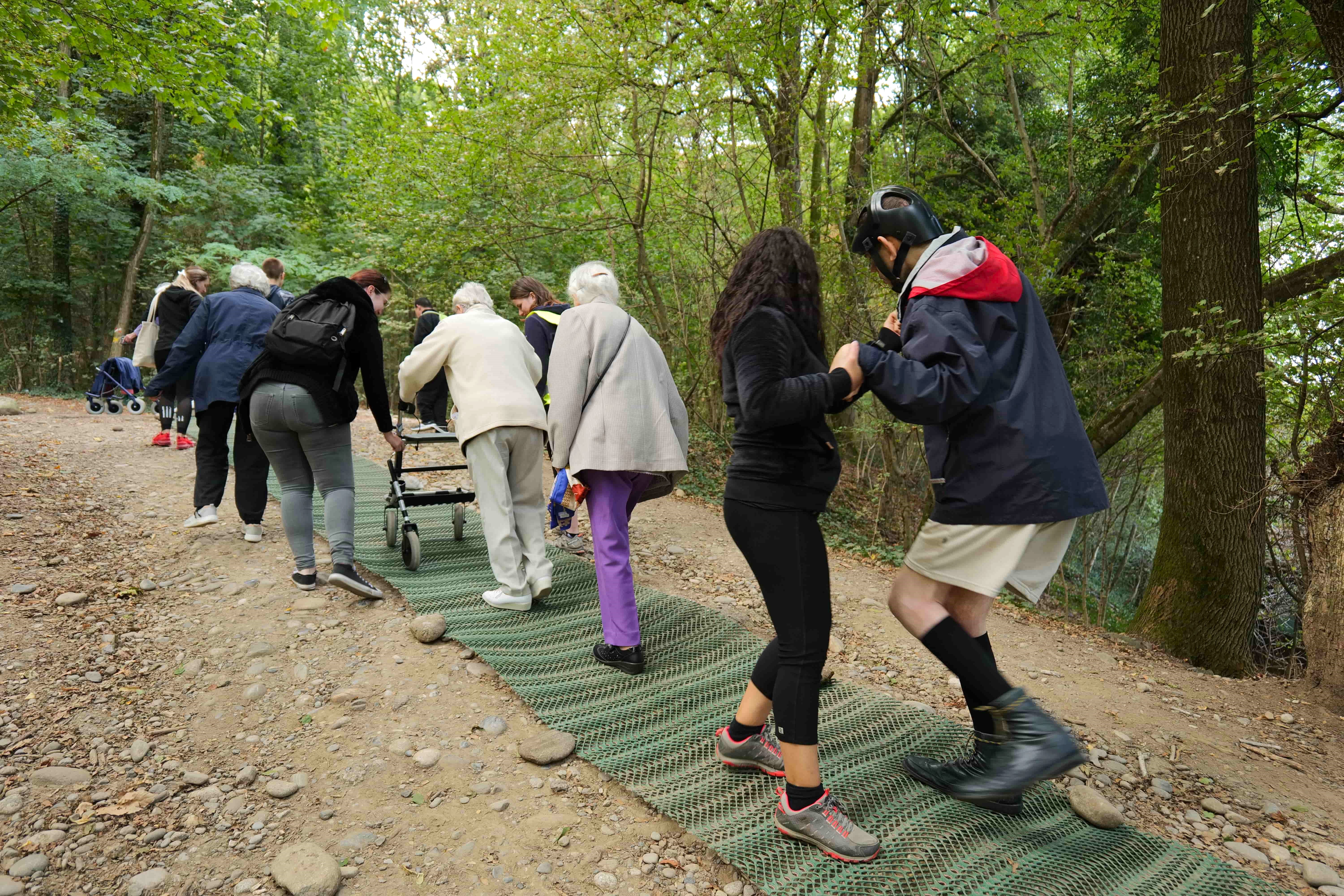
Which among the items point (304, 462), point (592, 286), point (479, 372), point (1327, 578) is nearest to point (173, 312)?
point (304, 462)

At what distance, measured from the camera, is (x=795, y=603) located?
2453 millimetres

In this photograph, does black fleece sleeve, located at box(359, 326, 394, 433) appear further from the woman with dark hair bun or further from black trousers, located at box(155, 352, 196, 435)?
the woman with dark hair bun

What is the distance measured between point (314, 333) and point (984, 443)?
3554mm

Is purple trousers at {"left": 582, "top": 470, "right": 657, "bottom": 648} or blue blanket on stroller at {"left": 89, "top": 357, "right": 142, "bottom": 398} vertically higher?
blue blanket on stroller at {"left": 89, "top": 357, "right": 142, "bottom": 398}

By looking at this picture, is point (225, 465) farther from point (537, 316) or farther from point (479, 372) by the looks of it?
point (479, 372)

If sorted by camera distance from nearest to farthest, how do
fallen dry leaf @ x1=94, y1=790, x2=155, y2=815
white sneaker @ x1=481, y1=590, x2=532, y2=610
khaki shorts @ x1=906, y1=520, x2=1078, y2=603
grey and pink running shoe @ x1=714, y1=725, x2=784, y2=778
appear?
khaki shorts @ x1=906, y1=520, x2=1078, y2=603 < fallen dry leaf @ x1=94, y1=790, x2=155, y2=815 < grey and pink running shoe @ x1=714, y1=725, x2=784, y2=778 < white sneaker @ x1=481, y1=590, x2=532, y2=610

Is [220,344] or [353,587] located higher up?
[220,344]

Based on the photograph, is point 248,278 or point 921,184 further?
point 921,184

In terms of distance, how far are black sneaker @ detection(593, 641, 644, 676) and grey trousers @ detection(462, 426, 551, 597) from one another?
2.54 feet

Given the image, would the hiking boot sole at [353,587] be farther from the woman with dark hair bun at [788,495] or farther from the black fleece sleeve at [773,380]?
the black fleece sleeve at [773,380]

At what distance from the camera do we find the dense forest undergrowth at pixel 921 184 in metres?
5.57

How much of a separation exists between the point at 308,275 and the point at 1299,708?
48.8 ft

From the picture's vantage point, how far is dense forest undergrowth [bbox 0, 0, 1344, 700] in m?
5.57

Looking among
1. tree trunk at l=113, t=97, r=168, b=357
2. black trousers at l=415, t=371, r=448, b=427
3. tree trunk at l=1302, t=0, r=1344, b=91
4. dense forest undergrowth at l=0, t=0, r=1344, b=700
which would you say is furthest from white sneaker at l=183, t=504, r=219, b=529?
tree trunk at l=113, t=97, r=168, b=357
